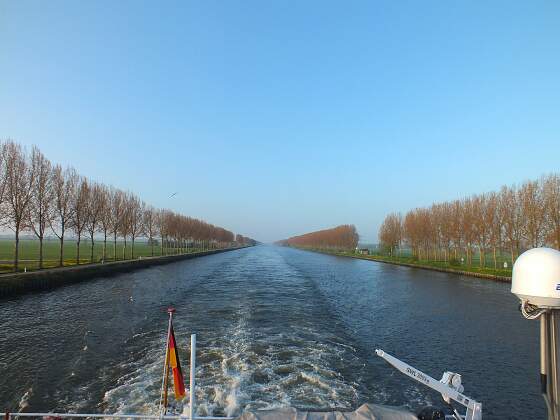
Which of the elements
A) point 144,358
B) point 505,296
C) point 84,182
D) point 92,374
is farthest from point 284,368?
point 84,182

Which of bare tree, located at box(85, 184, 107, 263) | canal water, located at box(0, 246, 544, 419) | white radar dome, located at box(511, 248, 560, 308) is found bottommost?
canal water, located at box(0, 246, 544, 419)

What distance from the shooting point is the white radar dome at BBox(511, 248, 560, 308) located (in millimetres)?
4227

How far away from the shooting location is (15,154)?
1286 inches

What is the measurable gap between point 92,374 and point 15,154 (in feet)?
104

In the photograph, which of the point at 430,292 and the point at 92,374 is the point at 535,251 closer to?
the point at 92,374

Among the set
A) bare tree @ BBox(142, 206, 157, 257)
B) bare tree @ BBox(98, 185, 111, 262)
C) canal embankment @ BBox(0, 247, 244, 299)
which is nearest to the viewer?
canal embankment @ BBox(0, 247, 244, 299)

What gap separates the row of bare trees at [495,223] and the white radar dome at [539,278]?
→ 43.6 m

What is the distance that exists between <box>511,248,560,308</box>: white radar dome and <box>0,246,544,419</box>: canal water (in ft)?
21.0

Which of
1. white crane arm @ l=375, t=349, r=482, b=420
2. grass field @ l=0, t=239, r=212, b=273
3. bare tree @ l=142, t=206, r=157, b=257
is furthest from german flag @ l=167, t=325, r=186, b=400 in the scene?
bare tree @ l=142, t=206, r=157, b=257

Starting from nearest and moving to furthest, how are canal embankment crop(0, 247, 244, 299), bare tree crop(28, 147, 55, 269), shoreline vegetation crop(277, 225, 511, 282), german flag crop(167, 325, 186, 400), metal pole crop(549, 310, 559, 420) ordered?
1. metal pole crop(549, 310, 559, 420)
2. german flag crop(167, 325, 186, 400)
3. canal embankment crop(0, 247, 244, 299)
4. bare tree crop(28, 147, 55, 269)
5. shoreline vegetation crop(277, 225, 511, 282)

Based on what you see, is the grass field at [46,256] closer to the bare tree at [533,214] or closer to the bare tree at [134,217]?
the bare tree at [134,217]

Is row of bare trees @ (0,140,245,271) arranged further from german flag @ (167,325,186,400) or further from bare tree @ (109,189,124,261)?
german flag @ (167,325,186,400)

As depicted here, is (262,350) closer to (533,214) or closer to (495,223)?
(533,214)

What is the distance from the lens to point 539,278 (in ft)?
14.1
